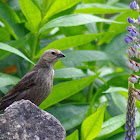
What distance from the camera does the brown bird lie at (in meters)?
3.67

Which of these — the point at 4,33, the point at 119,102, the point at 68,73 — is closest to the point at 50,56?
the point at 68,73

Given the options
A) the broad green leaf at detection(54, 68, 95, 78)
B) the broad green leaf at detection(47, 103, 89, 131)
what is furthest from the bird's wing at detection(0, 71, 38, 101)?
the broad green leaf at detection(47, 103, 89, 131)

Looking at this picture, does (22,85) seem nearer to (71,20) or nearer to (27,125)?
(71,20)

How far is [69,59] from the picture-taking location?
415 centimetres

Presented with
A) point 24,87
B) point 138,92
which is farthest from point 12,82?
point 138,92

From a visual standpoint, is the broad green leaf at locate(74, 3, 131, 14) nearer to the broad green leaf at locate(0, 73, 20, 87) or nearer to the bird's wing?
the bird's wing

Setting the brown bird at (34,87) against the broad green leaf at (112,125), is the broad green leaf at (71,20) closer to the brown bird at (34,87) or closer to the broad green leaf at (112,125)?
the brown bird at (34,87)

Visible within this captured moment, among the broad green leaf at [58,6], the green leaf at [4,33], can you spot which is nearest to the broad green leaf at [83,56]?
the broad green leaf at [58,6]

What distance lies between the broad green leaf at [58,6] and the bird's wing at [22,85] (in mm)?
744

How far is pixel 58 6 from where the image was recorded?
4.05m

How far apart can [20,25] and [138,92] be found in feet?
7.16

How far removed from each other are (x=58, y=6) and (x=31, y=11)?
1.01ft

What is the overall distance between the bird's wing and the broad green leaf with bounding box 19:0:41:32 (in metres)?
0.64

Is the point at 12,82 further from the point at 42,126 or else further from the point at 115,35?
the point at 115,35
